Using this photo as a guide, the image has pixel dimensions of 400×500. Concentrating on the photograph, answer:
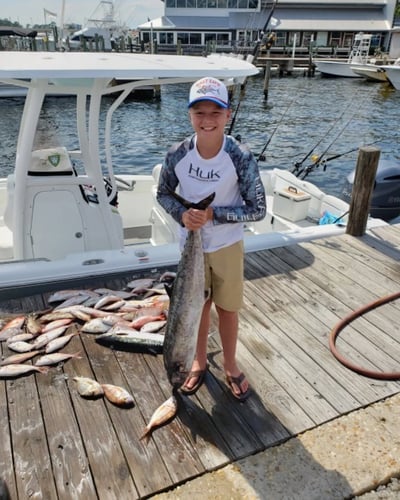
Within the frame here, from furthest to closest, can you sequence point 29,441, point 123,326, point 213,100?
point 123,326 < point 29,441 < point 213,100

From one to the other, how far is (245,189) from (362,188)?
3.42 meters

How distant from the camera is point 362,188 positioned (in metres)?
5.34

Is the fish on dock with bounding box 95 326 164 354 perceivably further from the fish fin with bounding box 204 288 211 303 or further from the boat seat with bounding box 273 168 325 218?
the boat seat with bounding box 273 168 325 218

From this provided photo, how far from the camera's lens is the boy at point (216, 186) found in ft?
7.69

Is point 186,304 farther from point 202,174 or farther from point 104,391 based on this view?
point 104,391

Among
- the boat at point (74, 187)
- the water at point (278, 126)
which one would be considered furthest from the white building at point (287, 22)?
the boat at point (74, 187)

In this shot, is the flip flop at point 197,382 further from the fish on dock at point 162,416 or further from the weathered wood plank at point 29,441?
the weathered wood plank at point 29,441

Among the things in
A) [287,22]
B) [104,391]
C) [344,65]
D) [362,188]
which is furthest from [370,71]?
[104,391]

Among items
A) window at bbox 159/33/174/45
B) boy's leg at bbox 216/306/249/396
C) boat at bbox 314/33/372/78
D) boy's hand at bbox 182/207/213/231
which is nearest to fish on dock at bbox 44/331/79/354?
boy's leg at bbox 216/306/249/396

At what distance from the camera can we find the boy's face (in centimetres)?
233

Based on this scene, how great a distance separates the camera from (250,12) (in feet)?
159

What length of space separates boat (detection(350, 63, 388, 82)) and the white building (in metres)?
13.3

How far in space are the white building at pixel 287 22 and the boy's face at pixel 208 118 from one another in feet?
168

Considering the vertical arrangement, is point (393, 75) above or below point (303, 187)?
above
